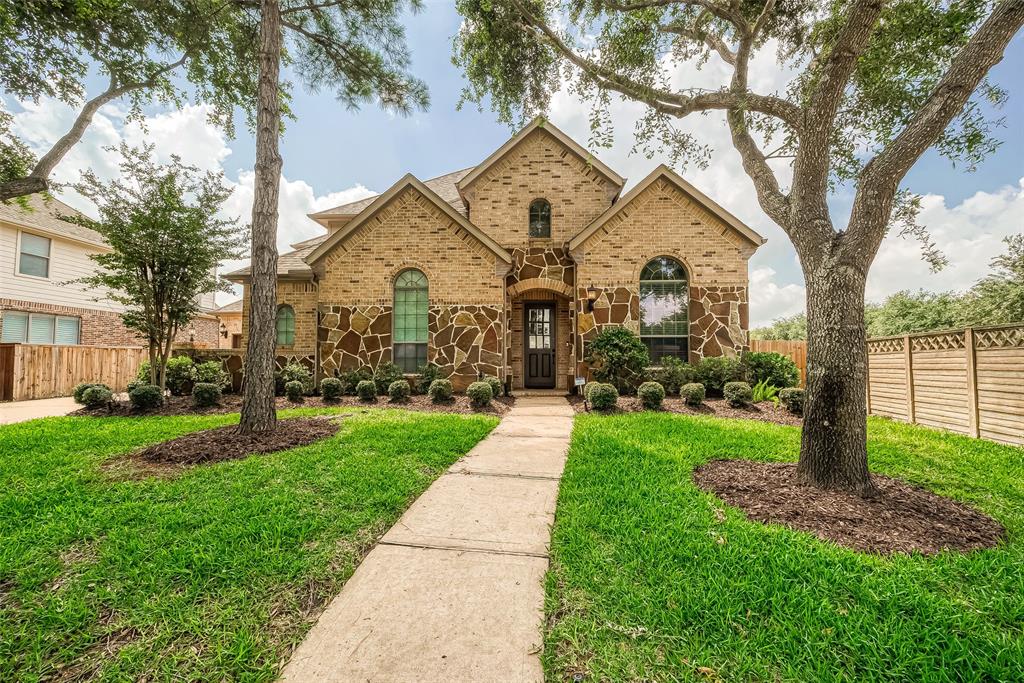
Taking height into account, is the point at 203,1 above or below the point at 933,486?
above

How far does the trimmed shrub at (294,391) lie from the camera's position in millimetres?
9891

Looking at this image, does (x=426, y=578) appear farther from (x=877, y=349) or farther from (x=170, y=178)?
(x=170, y=178)

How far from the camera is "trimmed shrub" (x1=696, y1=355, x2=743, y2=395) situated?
10031 mm

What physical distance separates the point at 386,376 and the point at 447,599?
8.81 m

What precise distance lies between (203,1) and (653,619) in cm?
1419

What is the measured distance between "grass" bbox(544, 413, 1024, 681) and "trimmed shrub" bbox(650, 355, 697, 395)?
20.1 ft

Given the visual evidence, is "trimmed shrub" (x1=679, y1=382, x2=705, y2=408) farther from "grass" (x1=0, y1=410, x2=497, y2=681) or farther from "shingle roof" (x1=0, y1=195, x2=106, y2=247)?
"shingle roof" (x1=0, y1=195, x2=106, y2=247)

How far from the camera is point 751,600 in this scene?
2.32m

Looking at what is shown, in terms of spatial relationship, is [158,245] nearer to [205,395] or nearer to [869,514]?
[205,395]

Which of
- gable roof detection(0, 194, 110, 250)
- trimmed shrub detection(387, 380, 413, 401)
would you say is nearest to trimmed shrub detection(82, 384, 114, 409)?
trimmed shrub detection(387, 380, 413, 401)

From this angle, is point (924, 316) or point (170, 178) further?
point (924, 316)

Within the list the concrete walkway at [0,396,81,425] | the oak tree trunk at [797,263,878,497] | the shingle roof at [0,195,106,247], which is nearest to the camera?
the oak tree trunk at [797,263,878,497]

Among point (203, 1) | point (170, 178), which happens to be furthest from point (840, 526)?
point (203, 1)

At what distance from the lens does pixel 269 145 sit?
20.8 ft
